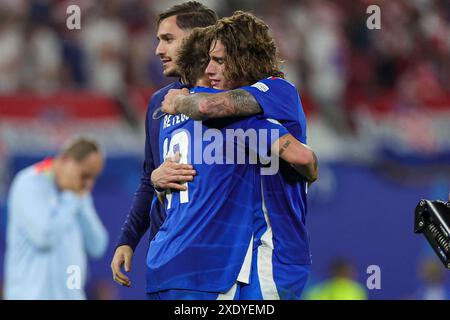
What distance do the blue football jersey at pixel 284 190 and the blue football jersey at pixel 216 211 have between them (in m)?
0.05

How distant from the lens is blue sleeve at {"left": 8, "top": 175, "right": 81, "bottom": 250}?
7.06 metres

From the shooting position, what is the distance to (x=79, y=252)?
24.1 feet

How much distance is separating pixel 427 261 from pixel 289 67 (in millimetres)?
2690

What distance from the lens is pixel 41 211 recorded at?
7.09 m

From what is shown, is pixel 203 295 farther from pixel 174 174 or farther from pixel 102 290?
pixel 102 290

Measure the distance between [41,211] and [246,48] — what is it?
339 cm

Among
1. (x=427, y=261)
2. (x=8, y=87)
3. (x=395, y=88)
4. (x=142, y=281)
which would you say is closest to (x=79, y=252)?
(x=142, y=281)

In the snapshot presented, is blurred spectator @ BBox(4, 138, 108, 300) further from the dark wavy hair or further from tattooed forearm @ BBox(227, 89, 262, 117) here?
tattooed forearm @ BBox(227, 89, 262, 117)

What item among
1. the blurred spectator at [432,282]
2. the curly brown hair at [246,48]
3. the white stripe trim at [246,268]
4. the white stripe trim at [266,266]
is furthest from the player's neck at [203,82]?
the blurred spectator at [432,282]

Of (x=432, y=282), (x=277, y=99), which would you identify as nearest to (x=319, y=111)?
(x=432, y=282)

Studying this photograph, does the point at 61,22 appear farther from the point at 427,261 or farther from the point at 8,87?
the point at 427,261

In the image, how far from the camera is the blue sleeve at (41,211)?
7059 millimetres

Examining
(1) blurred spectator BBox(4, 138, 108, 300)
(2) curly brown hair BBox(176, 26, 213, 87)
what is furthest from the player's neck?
(1) blurred spectator BBox(4, 138, 108, 300)

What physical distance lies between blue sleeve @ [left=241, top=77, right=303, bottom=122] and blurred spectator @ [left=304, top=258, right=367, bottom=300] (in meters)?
5.65
